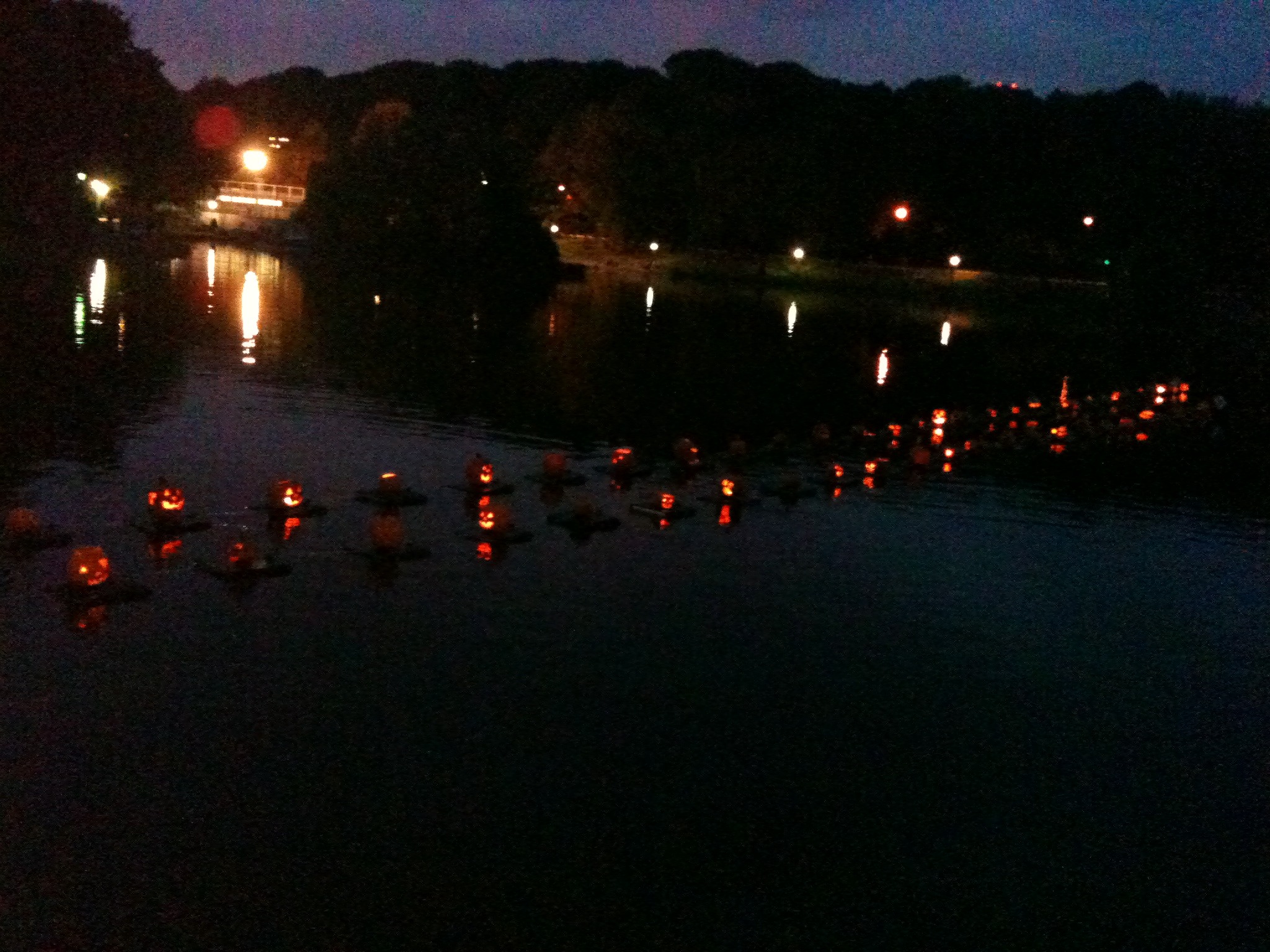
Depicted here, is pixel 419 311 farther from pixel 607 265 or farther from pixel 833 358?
pixel 607 265

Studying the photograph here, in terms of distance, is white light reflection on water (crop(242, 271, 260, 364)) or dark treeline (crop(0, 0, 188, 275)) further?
dark treeline (crop(0, 0, 188, 275))

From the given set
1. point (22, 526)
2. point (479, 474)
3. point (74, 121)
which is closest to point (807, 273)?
point (74, 121)

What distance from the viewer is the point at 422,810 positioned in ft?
26.8

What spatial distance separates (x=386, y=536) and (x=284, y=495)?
1.94 meters

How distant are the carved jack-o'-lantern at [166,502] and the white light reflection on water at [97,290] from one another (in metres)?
19.3

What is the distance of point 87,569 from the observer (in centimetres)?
1145

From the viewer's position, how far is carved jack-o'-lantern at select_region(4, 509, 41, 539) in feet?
41.3

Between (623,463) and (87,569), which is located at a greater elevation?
(623,463)

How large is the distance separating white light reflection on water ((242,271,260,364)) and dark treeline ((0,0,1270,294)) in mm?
7204

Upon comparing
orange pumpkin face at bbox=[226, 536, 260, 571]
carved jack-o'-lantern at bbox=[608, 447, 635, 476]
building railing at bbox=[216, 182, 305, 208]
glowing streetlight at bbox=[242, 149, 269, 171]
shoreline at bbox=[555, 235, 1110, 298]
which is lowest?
orange pumpkin face at bbox=[226, 536, 260, 571]

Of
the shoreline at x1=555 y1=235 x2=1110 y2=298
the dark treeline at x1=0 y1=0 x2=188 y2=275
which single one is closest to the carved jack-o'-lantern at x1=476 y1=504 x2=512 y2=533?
the dark treeline at x1=0 y1=0 x2=188 y2=275

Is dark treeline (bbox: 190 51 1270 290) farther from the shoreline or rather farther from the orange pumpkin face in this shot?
the orange pumpkin face

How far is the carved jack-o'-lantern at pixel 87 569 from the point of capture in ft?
37.4

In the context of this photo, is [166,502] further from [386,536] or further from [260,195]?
[260,195]
